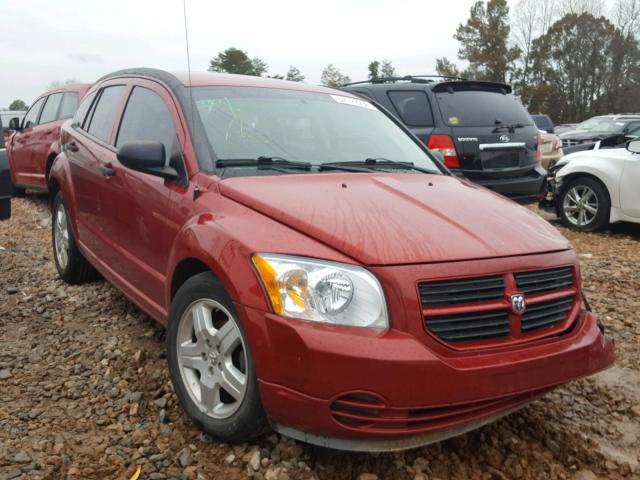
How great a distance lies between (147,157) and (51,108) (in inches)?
254

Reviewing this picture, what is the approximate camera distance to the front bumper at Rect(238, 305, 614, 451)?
2068 millimetres

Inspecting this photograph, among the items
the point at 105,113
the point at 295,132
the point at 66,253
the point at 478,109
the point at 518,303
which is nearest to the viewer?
the point at 518,303

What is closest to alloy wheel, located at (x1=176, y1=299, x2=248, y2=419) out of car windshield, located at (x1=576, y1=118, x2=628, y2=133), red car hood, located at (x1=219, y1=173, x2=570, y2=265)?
red car hood, located at (x1=219, y1=173, x2=570, y2=265)

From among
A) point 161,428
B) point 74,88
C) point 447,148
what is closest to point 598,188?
point 447,148

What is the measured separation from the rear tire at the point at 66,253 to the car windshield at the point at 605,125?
15920 mm

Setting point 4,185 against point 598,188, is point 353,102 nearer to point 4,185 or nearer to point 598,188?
point 4,185

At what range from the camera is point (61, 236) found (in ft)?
16.1

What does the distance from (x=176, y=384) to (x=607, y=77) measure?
190 feet

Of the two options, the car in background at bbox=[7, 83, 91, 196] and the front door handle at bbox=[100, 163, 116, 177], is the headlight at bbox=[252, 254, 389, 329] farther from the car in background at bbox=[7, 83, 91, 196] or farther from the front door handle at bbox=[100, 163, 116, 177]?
the car in background at bbox=[7, 83, 91, 196]

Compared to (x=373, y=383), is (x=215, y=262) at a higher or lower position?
higher

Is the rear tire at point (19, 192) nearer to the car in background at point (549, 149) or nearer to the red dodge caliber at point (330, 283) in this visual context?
the red dodge caliber at point (330, 283)

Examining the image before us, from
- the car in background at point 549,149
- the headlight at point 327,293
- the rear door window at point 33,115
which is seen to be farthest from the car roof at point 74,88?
the car in background at point 549,149

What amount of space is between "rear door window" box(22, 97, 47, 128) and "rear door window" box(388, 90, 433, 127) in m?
5.32

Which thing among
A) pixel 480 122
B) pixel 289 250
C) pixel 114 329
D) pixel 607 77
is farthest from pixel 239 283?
pixel 607 77
